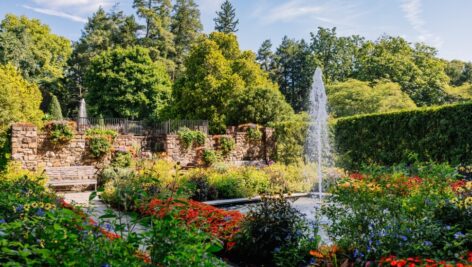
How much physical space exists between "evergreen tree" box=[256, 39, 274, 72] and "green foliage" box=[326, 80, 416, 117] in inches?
738

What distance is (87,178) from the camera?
11594 millimetres

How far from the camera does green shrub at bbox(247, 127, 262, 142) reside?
1581cm

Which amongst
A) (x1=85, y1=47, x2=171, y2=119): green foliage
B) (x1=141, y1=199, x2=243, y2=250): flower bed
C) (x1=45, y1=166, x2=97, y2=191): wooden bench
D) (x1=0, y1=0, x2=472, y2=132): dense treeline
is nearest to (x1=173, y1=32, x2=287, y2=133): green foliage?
(x1=0, y1=0, x2=472, y2=132): dense treeline

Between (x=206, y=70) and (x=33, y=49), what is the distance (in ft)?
56.6

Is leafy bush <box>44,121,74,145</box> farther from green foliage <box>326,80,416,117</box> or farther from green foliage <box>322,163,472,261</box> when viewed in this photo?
green foliage <box>326,80,416,117</box>

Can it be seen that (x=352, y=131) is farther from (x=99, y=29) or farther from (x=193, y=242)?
(x=99, y=29)

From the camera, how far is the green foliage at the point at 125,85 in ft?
87.1

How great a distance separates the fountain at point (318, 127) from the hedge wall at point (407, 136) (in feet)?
1.29

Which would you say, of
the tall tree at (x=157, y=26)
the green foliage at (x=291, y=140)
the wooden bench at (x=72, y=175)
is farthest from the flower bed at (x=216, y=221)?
the tall tree at (x=157, y=26)

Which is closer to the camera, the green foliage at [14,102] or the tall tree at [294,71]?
the green foliage at [14,102]

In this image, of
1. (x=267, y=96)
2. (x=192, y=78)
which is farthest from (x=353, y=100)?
(x=192, y=78)

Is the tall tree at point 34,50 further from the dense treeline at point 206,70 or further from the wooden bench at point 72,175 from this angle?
the wooden bench at point 72,175

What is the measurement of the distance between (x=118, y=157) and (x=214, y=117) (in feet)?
32.9

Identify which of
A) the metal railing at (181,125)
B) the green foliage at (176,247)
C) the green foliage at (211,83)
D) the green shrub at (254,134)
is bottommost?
the green foliage at (176,247)
